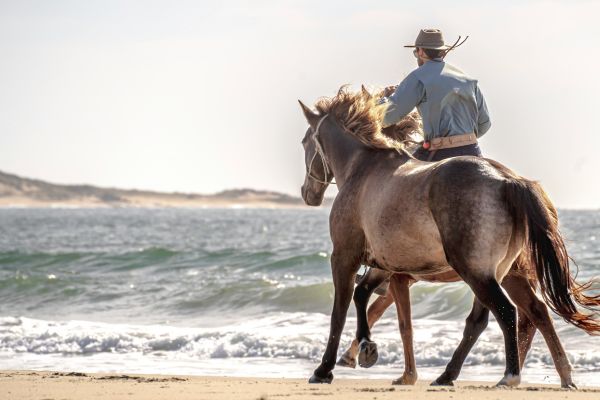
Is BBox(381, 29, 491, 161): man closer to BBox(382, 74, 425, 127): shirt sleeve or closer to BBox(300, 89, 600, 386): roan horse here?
BBox(382, 74, 425, 127): shirt sleeve

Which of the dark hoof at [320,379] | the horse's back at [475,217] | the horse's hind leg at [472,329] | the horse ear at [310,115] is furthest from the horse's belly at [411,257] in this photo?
the horse ear at [310,115]

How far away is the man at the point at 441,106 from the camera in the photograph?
7.51 metres

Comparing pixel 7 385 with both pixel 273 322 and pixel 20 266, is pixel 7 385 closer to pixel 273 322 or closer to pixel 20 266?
pixel 273 322

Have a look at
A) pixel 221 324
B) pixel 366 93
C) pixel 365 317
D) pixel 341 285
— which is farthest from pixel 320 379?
pixel 221 324

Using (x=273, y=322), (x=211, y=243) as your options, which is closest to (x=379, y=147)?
(x=273, y=322)

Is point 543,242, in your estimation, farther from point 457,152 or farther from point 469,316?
point 457,152

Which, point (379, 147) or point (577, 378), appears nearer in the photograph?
point (379, 147)

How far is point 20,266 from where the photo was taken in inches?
1008

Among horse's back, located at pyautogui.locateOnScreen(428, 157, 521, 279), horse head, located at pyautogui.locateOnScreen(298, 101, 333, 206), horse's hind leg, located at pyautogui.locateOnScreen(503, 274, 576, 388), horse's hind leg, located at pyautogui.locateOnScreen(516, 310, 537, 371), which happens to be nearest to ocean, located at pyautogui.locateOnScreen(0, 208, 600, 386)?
horse's hind leg, located at pyautogui.locateOnScreen(516, 310, 537, 371)

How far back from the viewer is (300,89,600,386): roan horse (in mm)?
6309

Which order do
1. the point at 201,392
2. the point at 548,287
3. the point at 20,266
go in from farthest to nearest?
the point at 20,266, the point at 201,392, the point at 548,287

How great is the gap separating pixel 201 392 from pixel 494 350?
4.98 metres

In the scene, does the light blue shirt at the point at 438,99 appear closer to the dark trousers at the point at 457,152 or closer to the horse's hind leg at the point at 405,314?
the dark trousers at the point at 457,152

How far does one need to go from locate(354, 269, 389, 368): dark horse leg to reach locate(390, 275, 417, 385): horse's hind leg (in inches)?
6.5
